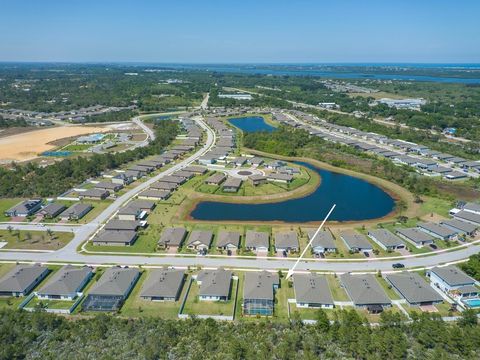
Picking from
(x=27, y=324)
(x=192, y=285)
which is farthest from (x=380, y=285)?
(x=27, y=324)

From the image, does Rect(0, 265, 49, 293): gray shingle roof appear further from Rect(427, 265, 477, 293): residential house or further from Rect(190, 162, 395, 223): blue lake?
Rect(427, 265, 477, 293): residential house

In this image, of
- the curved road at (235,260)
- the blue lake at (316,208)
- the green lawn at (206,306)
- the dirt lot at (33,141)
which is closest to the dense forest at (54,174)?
the dirt lot at (33,141)

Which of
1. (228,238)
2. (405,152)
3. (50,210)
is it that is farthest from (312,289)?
(405,152)

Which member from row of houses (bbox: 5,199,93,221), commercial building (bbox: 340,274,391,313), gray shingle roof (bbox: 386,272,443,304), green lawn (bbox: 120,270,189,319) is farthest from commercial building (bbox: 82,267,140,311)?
gray shingle roof (bbox: 386,272,443,304)

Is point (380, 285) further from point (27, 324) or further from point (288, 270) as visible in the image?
point (27, 324)

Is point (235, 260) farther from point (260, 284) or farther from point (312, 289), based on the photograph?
point (312, 289)

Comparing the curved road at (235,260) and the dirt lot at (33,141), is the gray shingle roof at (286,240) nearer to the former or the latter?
the curved road at (235,260)
